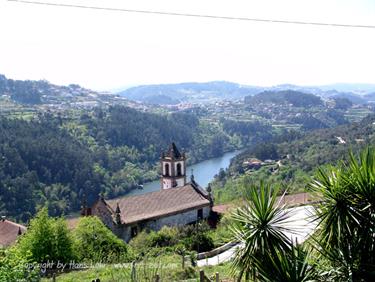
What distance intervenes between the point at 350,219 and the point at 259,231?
4.77 ft

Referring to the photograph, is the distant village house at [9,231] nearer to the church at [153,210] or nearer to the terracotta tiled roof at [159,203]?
the church at [153,210]

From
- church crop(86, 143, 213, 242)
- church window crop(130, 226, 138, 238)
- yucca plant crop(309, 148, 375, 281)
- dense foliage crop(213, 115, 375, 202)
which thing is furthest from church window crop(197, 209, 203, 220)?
dense foliage crop(213, 115, 375, 202)

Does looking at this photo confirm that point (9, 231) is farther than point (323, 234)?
Yes

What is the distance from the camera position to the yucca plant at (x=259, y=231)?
784 cm

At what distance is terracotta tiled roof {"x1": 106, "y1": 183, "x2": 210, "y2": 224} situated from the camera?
98.5 feet

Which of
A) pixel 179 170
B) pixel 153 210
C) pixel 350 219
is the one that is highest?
pixel 350 219

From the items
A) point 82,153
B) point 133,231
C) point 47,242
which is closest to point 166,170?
point 133,231

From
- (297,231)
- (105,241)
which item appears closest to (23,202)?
(105,241)

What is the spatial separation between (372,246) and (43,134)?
329ft

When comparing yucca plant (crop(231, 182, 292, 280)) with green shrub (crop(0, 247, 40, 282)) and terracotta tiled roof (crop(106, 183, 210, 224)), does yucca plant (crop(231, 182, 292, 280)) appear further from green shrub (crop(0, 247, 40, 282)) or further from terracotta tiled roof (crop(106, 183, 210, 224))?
terracotta tiled roof (crop(106, 183, 210, 224))

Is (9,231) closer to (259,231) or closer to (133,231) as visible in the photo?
(133,231)

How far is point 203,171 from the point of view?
110312 millimetres

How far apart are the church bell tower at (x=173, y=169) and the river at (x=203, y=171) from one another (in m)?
46.2

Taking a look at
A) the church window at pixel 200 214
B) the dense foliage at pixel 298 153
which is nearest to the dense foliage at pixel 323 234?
the church window at pixel 200 214
